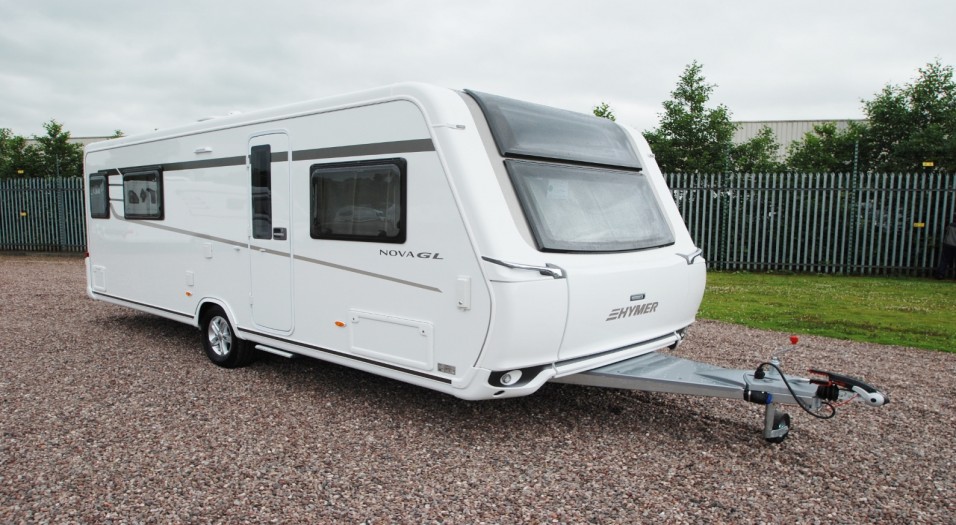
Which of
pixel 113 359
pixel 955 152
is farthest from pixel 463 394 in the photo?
pixel 955 152

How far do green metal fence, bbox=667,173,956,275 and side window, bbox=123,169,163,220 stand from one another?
33.0ft

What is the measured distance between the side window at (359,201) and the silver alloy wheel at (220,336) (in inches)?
68.7

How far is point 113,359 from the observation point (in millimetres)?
6543

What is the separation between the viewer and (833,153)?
16516mm

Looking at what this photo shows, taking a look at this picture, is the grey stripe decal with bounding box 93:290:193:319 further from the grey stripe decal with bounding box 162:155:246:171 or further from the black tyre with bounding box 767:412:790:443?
the black tyre with bounding box 767:412:790:443

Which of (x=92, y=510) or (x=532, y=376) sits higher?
(x=532, y=376)

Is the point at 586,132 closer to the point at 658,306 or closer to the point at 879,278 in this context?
the point at 658,306

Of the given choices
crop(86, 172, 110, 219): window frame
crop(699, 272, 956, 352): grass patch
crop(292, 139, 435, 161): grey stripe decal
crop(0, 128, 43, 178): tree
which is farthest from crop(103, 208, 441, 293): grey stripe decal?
crop(0, 128, 43, 178): tree

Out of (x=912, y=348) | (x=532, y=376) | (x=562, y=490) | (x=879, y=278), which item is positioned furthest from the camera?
(x=879, y=278)

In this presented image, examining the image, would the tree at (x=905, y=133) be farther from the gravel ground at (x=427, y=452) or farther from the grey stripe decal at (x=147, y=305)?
the grey stripe decal at (x=147, y=305)

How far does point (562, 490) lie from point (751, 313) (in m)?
6.31

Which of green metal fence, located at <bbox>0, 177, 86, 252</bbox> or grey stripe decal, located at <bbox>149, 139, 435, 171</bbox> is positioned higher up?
grey stripe decal, located at <bbox>149, 139, 435, 171</bbox>

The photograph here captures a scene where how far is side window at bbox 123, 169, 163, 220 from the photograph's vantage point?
22.4 feet

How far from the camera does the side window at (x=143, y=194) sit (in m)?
6.82
